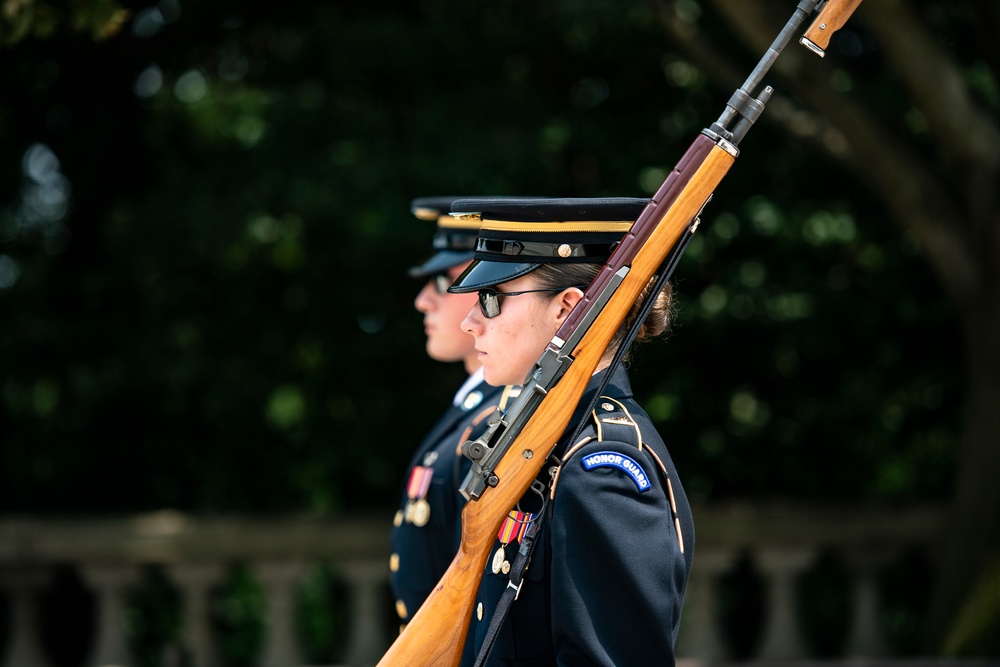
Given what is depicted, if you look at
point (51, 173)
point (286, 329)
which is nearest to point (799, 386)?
point (286, 329)

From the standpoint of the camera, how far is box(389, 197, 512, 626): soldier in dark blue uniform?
3.29 m

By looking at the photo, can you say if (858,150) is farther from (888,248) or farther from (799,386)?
(799,386)

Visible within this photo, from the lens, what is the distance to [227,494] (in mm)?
6391

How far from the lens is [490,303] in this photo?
7.25 ft

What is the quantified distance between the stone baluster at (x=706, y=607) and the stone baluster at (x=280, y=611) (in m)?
1.83

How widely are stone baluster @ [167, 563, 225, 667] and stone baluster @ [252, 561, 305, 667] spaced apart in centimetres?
21

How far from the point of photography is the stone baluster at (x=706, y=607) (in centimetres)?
578

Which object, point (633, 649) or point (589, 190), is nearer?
point (633, 649)

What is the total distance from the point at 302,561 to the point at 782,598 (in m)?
2.25

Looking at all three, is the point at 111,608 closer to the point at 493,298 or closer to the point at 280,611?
the point at 280,611

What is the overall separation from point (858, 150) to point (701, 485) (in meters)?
1.92

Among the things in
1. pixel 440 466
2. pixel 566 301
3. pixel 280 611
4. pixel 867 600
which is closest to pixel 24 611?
pixel 280 611

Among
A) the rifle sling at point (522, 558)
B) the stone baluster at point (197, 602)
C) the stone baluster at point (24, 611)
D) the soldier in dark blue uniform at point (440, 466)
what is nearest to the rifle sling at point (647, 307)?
the rifle sling at point (522, 558)

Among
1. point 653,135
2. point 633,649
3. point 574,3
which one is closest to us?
point 633,649
